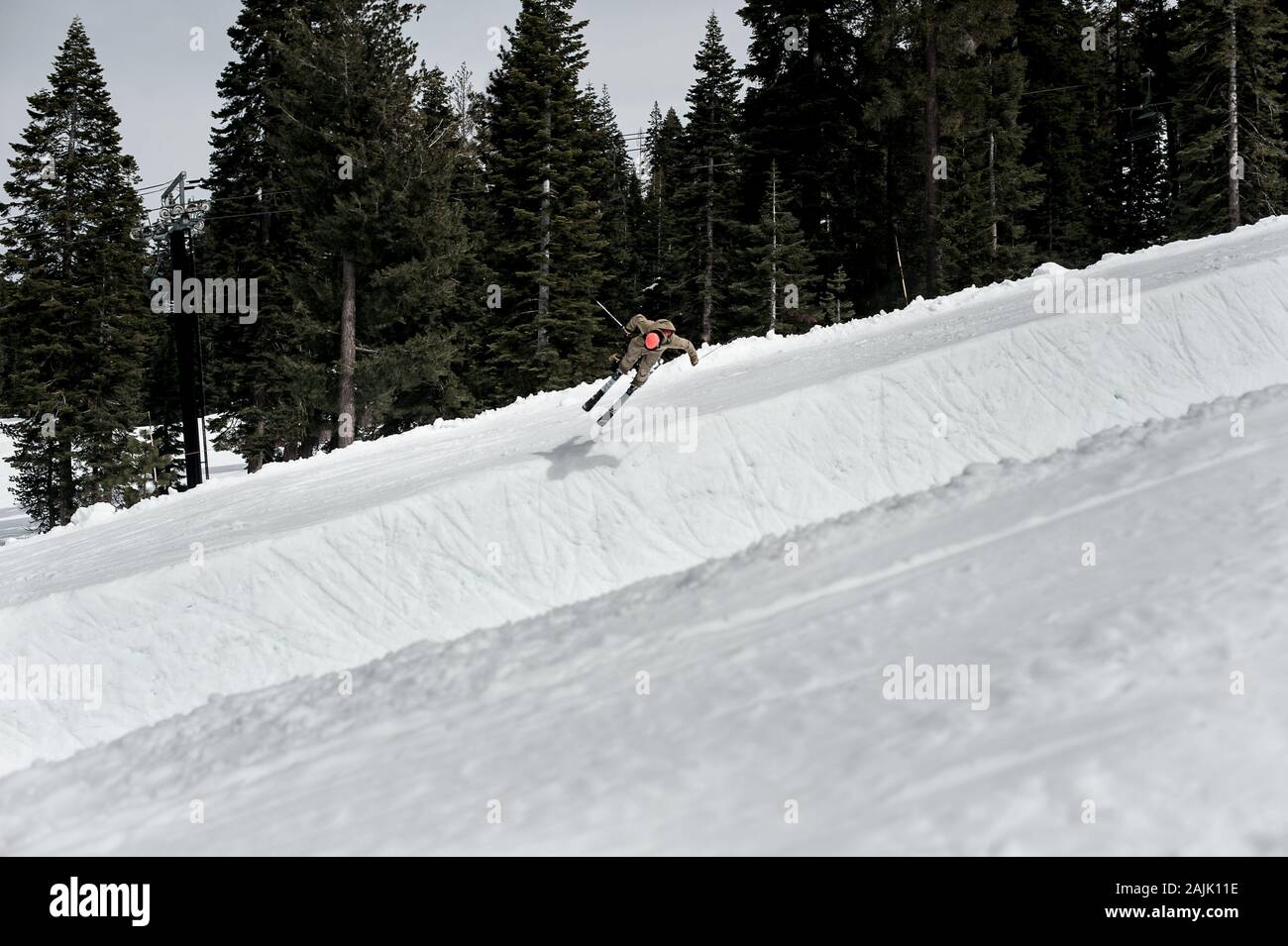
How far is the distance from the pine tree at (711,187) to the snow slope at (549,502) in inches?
749

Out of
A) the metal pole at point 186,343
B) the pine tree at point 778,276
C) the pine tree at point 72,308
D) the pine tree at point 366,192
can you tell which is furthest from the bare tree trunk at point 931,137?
the pine tree at point 72,308

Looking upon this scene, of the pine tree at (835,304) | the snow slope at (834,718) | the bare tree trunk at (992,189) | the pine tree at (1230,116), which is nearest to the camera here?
the snow slope at (834,718)

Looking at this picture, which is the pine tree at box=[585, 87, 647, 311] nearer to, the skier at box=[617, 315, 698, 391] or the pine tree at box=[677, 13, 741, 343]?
the pine tree at box=[677, 13, 741, 343]

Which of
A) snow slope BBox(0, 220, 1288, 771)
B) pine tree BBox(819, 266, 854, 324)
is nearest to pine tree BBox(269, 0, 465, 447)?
snow slope BBox(0, 220, 1288, 771)

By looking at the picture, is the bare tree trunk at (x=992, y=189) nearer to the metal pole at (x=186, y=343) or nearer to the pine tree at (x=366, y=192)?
the pine tree at (x=366, y=192)

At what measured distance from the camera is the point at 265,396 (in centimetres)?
3120

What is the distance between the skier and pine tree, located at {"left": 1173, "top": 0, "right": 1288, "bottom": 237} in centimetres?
2285

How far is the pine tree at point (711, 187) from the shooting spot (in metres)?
33.9

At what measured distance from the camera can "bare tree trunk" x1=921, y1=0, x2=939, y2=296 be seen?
25.4 meters

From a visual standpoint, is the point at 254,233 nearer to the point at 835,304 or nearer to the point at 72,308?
the point at 72,308

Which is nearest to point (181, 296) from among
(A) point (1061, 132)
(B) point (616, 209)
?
(A) point (1061, 132)

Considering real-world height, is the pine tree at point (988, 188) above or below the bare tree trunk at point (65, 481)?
above

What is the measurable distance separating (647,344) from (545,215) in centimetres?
2035

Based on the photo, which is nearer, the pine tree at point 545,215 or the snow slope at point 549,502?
the snow slope at point 549,502
